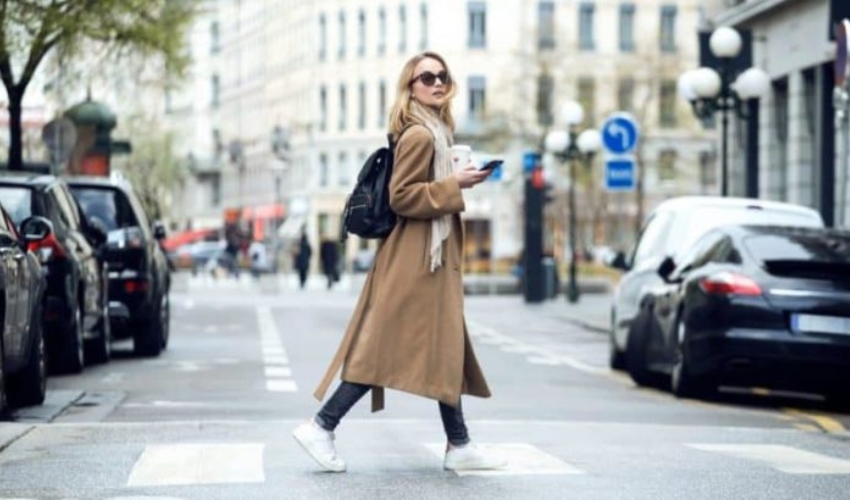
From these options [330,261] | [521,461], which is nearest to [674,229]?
[521,461]

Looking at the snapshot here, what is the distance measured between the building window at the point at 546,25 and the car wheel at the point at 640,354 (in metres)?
85.2

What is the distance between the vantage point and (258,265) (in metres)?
86.5

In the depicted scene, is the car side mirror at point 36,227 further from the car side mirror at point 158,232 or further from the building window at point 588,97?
the building window at point 588,97

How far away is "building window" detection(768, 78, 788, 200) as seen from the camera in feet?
152

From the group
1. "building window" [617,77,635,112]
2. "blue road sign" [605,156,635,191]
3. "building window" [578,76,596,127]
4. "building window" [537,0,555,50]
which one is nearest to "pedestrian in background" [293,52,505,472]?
"blue road sign" [605,156,635,191]

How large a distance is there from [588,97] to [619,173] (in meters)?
59.5

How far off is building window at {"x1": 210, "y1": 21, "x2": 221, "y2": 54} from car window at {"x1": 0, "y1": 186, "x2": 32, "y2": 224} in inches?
5174

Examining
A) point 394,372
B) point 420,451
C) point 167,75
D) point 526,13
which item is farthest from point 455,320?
point 526,13

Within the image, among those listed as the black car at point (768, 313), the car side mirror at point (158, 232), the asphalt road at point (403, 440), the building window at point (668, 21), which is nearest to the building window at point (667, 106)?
the building window at point (668, 21)

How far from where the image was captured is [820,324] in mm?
18547

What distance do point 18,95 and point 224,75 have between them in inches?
4541

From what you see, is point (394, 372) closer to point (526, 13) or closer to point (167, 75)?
point (167, 75)

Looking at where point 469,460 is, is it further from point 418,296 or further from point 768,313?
point 768,313

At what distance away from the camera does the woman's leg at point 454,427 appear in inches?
465
